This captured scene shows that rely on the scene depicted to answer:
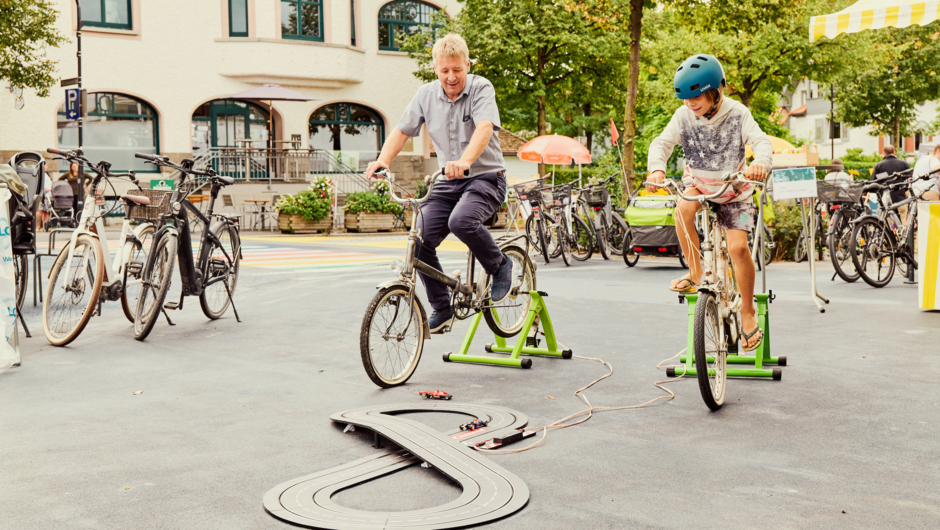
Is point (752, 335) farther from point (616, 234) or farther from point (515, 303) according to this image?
point (616, 234)

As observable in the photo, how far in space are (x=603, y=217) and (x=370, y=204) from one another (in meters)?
10.5

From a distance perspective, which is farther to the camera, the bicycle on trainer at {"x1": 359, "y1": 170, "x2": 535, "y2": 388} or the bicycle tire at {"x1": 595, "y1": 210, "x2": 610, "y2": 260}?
the bicycle tire at {"x1": 595, "y1": 210, "x2": 610, "y2": 260}

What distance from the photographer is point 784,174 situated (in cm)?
909

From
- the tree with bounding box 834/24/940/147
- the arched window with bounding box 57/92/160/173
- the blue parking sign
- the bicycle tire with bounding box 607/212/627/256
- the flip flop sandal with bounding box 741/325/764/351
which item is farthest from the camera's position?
the tree with bounding box 834/24/940/147

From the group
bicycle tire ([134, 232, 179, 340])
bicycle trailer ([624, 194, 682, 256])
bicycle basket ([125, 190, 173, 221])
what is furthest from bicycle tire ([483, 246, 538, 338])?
bicycle trailer ([624, 194, 682, 256])

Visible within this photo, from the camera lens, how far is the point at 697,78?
5199mm

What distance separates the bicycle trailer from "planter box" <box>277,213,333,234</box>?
1206cm

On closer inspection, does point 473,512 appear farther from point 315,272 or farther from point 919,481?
point 315,272

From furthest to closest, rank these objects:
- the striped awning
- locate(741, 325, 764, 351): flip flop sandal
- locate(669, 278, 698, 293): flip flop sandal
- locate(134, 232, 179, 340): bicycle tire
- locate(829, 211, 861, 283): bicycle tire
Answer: locate(829, 211, 861, 283): bicycle tire → the striped awning → locate(134, 232, 179, 340): bicycle tire → locate(741, 325, 764, 351): flip flop sandal → locate(669, 278, 698, 293): flip flop sandal

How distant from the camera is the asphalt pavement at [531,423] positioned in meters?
3.41

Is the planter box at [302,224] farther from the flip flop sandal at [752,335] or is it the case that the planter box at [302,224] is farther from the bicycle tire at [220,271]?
the flip flop sandal at [752,335]

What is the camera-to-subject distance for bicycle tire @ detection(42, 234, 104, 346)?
6.89 metres

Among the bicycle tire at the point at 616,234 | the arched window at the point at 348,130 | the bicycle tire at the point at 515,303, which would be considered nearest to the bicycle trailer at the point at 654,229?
the bicycle tire at the point at 616,234

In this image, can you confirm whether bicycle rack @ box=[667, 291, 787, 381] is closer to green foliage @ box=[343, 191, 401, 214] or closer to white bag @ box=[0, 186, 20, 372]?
white bag @ box=[0, 186, 20, 372]
